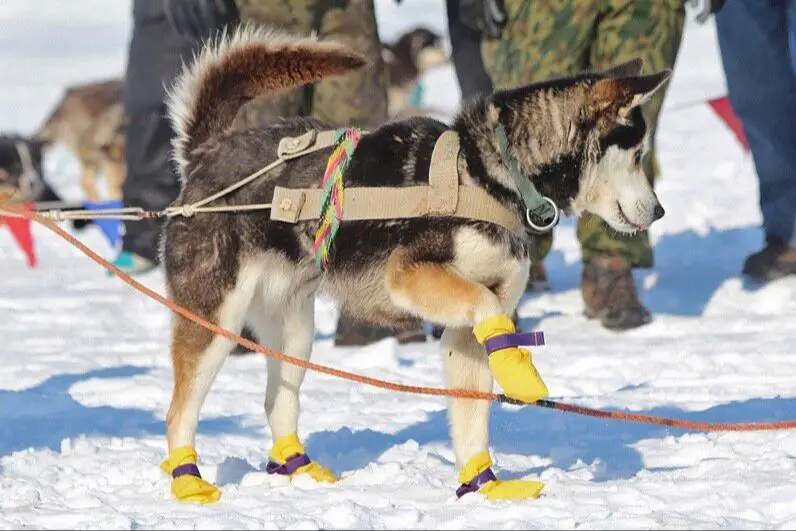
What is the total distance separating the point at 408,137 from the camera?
3.45 meters

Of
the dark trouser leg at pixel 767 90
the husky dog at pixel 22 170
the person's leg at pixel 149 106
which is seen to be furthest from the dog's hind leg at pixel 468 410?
the husky dog at pixel 22 170

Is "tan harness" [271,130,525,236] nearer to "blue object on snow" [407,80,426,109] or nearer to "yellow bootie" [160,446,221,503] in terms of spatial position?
"yellow bootie" [160,446,221,503]

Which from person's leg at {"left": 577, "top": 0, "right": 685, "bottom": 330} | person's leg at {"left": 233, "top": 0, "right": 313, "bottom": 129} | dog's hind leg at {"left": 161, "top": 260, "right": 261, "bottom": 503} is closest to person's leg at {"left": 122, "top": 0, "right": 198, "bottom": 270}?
person's leg at {"left": 233, "top": 0, "right": 313, "bottom": 129}

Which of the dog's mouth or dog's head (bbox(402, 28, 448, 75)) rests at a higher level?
dog's head (bbox(402, 28, 448, 75))

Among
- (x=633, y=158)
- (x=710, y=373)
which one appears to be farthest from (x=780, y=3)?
(x=633, y=158)

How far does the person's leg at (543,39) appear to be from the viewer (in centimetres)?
566

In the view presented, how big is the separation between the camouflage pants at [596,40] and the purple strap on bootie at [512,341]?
253cm

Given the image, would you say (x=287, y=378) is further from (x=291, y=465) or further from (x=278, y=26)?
(x=278, y=26)

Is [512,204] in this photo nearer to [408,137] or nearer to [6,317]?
[408,137]

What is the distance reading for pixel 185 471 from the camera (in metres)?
3.44

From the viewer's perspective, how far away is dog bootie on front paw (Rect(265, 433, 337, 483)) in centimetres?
363

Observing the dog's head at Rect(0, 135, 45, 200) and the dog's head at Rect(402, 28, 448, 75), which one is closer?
the dog's head at Rect(0, 135, 45, 200)

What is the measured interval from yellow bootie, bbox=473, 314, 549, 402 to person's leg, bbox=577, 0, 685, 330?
249 cm

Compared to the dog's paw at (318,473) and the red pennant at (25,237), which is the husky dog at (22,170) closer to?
the red pennant at (25,237)
